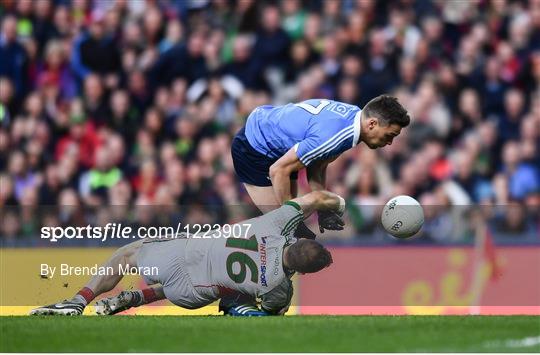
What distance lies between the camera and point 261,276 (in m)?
12.2

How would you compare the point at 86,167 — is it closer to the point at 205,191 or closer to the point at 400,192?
the point at 205,191

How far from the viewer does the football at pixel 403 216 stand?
1325 cm

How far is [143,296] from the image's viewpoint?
41.7 feet

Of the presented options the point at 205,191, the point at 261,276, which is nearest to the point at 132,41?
the point at 205,191

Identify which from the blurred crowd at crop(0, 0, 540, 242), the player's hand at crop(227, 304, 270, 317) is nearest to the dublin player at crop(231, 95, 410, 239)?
the player's hand at crop(227, 304, 270, 317)

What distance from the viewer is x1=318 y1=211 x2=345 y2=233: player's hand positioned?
13242 millimetres

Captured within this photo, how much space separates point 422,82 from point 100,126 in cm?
390

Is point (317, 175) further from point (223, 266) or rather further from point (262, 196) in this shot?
point (223, 266)

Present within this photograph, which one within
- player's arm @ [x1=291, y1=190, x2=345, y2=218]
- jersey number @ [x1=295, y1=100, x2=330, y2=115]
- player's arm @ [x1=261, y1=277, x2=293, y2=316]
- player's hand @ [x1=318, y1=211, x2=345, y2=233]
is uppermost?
jersey number @ [x1=295, y1=100, x2=330, y2=115]

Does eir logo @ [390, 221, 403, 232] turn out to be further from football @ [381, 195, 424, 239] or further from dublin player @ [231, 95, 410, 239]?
dublin player @ [231, 95, 410, 239]

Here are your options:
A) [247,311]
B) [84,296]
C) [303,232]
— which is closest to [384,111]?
[303,232]

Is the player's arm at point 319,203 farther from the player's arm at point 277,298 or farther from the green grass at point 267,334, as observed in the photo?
the green grass at point 267,334

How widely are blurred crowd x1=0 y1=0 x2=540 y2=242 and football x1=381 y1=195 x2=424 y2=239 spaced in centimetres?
280

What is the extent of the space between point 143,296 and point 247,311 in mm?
920
